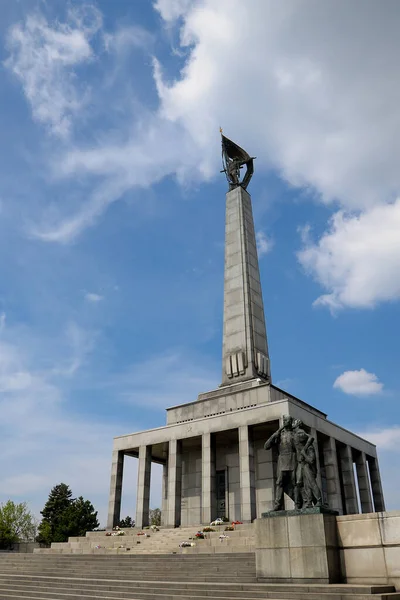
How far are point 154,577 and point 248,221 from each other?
2755 cm

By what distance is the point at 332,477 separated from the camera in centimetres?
2839

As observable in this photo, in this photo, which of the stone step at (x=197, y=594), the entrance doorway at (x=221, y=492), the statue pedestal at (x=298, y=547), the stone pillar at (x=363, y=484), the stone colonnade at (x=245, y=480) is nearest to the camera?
the stone step at (x=197, y=594)

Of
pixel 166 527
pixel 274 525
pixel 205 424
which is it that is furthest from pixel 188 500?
pixel 274 525

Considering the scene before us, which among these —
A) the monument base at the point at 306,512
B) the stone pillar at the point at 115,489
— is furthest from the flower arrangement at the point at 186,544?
the stone pillar at the point at 115,489

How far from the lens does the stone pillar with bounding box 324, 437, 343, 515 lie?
2802 centimetres

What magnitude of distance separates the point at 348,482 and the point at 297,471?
19965 millimetres

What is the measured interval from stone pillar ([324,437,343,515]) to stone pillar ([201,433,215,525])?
22.0 ft

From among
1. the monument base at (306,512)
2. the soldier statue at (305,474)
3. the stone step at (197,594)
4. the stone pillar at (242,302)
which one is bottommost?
the stone step at (197,594)

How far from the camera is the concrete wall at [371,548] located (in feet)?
36.4

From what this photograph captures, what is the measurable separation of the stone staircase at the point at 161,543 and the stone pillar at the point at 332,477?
749 cm

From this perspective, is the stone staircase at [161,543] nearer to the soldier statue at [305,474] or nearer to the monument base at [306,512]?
the monument base at [306,512]

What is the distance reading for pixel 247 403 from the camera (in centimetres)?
2934

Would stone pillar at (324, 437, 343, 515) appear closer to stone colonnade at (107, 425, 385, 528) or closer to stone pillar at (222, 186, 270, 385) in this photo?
stone colonnade at (107, 425, 385, 528)

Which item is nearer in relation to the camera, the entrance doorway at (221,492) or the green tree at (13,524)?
the entrance doorway at (221,492)
